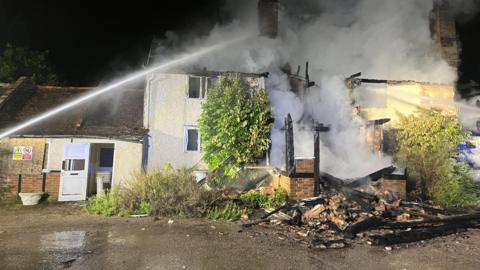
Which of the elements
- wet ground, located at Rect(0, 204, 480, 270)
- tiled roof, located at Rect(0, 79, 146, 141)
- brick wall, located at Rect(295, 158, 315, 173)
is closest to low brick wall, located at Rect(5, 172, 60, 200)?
tiled roof, located at Rect(0, 79, 146, 141)

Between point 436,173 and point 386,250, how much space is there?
4.99 metres

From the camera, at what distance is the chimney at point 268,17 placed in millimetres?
15500

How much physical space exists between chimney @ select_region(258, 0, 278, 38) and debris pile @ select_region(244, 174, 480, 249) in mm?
9604

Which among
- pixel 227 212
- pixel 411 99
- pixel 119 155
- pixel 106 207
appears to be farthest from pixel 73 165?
pixel 411 99

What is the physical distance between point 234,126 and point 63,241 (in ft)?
22.1

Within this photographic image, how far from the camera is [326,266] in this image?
4656mm

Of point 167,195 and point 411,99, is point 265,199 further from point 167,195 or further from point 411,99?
point 411,99

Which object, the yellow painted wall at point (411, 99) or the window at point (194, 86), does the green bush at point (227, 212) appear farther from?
the yellow painted wall at point (411, 99)

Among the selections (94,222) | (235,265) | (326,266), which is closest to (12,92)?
(94,222)

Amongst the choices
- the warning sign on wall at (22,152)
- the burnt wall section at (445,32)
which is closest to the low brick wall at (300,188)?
the warning sign on wall at (22,152)

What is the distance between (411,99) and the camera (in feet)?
46.8

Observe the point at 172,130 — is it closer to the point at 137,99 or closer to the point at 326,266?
the point at 137,99

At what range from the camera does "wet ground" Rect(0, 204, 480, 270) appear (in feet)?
15.4

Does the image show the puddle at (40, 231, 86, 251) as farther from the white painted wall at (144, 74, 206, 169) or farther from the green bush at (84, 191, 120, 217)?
the white painted wall at (144, 74, 206, 169)
